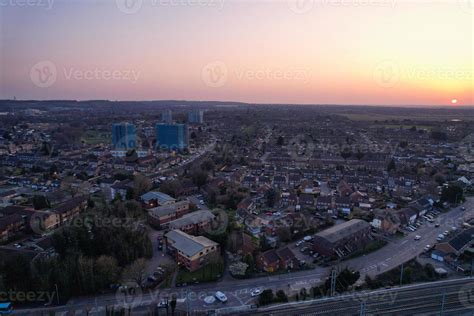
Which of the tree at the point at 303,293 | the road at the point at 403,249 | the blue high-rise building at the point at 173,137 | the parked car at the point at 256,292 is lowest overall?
the parked car at the point at 256,292

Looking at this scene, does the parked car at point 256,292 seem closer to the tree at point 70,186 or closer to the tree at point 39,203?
the tree at point 39,203

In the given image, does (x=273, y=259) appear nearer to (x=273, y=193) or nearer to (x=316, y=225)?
(x=316, y=225)

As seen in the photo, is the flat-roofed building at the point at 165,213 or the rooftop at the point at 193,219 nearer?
the rooftop at the point at 193,219

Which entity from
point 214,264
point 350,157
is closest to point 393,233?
point 214,264

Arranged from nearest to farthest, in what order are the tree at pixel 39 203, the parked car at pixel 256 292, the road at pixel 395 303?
1. the road at pixel 395 303
2. the parked car at pixel 256 292
3. the tree at pixel 39 203

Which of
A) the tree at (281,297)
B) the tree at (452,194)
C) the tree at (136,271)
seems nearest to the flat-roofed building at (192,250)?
the tree at (136,271)

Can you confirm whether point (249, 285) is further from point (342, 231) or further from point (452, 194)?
point (452, 194)
